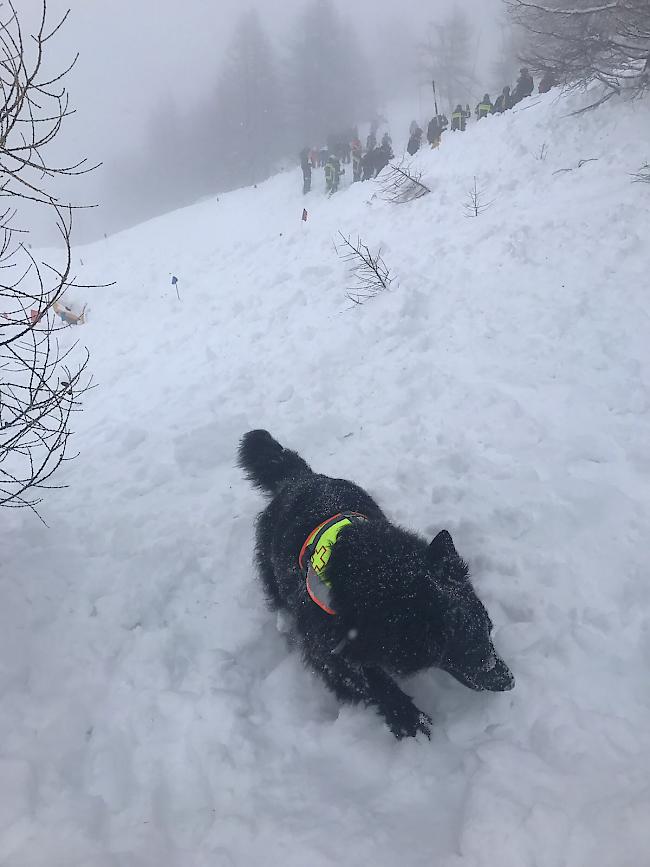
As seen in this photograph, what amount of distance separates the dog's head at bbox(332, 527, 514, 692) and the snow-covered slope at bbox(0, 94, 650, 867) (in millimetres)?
438

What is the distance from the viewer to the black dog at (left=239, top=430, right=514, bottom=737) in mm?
2484

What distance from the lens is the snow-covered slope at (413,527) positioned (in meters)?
2.39

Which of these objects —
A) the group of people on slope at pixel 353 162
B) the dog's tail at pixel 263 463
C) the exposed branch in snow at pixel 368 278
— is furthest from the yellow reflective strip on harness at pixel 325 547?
the group of people on slope at pixel 353 162

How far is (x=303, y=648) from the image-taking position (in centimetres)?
311

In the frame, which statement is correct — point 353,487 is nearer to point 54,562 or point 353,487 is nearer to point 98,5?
point 54,562

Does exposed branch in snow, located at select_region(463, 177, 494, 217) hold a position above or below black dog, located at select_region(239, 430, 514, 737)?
above

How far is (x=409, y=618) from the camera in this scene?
2.46m

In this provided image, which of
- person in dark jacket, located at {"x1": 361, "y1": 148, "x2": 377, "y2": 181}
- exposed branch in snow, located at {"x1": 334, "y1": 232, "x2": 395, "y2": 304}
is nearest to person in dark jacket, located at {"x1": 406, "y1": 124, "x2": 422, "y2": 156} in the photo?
person in dark jacket, located at {"x1": 361, "y1": 148, "x2": 377, "y2": 181}

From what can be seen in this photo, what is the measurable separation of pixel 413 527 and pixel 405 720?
1.70 meters

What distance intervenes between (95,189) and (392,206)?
7489 cm

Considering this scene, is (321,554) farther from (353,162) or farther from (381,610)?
(353,162)

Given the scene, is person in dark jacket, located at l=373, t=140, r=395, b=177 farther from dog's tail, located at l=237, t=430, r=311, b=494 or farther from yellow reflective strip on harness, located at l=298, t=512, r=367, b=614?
yellow reflective strip on harness, located at l=298, t=512, r=367, b=614

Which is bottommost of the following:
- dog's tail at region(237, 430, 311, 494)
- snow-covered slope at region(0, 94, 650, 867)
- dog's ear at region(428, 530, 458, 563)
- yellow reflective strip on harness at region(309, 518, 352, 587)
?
snow-covered slope at region(0, 94, 650, 867)

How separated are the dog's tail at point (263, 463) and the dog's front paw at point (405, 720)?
6.37 feet
